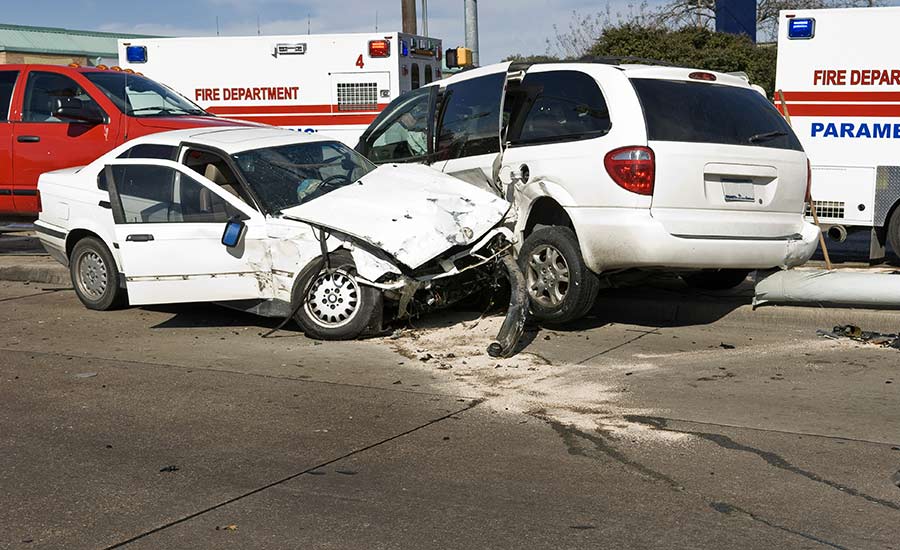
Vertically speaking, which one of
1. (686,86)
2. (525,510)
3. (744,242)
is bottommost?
(525,510)

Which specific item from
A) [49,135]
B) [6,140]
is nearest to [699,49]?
[49,135]

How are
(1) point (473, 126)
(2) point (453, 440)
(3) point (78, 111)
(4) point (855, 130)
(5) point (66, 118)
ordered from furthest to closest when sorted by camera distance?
(5) point (66, 118) → (3) point (78, 111) → (4) point (855, 130) → (1) point (473, 126) → (2) point (453, 440)

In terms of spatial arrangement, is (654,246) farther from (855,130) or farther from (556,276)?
(855,130)

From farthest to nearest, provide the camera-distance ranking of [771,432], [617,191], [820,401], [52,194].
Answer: [52,194] < [617,191] < [820,401] < [771,432]

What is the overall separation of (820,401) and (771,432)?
0.81m

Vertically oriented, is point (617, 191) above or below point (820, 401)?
above

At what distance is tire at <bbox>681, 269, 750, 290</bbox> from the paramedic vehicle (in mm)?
944

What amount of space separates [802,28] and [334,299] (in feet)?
20.8

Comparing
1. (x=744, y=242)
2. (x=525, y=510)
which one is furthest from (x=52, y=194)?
(x=525, y=510)

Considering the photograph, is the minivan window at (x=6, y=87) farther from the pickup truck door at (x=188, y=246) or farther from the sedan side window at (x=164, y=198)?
the pickup truck door at (x=188, y=246)

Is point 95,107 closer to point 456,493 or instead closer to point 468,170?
point 468,170

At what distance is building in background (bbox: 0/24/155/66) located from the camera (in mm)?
52156

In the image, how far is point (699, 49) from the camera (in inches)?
758

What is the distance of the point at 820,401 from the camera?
6.77 meters
